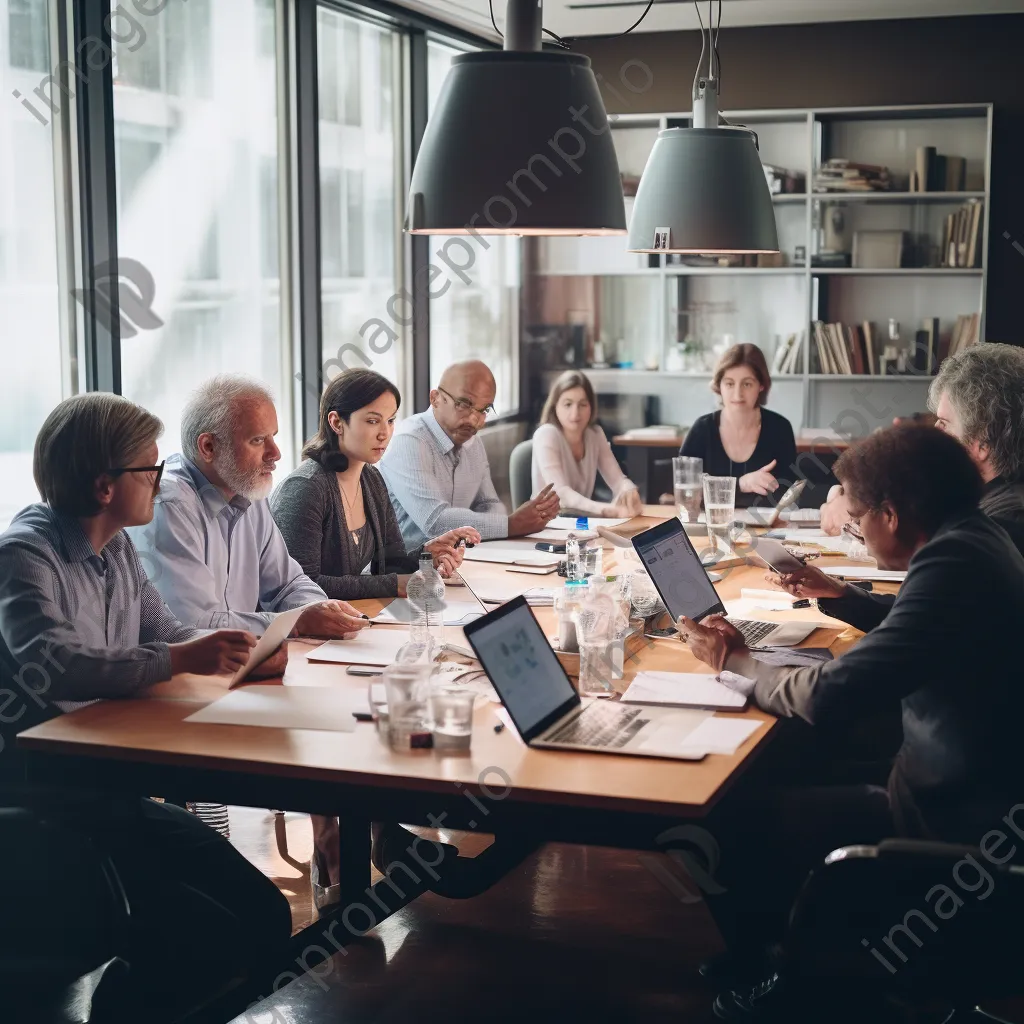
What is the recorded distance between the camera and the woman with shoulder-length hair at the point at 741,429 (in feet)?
17.2

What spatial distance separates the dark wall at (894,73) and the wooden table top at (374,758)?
5253 mm

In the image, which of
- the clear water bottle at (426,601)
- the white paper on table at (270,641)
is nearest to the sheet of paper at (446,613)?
the clear water bottle at (426,601)

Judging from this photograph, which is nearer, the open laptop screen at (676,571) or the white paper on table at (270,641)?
the white paper on table at (270,641)

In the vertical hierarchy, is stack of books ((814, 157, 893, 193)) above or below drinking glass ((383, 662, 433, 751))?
above

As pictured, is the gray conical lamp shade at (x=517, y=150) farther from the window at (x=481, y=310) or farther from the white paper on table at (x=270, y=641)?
the window at (x=481, y=310)

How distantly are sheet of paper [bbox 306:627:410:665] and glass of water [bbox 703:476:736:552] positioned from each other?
4.46 feet

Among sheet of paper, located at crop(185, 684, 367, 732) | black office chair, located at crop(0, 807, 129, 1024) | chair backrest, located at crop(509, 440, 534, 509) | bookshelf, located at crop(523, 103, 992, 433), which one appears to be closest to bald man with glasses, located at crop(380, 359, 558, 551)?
chair backrest, located at crop(509, 440, 534, 509)

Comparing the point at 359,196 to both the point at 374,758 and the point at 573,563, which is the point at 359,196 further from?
the point at 374,758

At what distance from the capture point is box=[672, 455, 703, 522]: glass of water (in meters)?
4.40

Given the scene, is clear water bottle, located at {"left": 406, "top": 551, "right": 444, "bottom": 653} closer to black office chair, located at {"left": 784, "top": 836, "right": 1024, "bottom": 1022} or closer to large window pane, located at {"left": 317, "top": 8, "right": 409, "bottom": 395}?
black office chair, located at {"left": 784, "top": 836, "right": 1024, "bottom": 1022}

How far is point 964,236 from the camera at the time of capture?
6754 millimetres

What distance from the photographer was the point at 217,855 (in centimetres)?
231

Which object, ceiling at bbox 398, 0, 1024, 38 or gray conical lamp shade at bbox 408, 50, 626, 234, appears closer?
gray conical lamp shade at bbox 408, 50, 626, 234

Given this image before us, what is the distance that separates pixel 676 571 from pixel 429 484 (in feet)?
4.92
